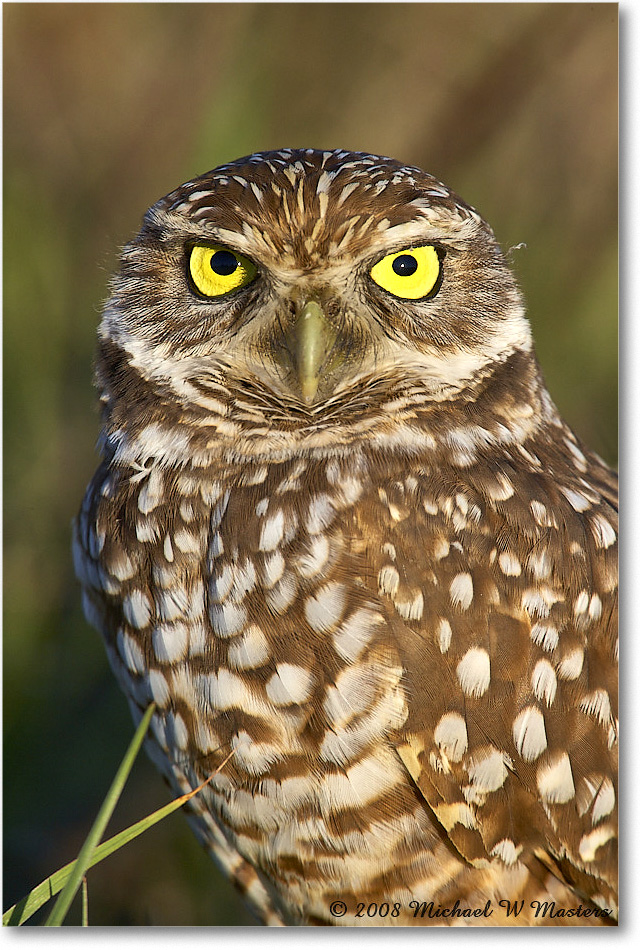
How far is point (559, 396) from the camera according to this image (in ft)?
8.54

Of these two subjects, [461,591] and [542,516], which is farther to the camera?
[542,516]

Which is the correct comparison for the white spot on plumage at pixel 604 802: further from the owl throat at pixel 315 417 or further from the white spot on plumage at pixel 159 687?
the white spot on plumage at pixel 159 687

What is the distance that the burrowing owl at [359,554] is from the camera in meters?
1.62

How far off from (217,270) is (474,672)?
92cm

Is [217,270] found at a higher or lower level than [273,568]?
higher

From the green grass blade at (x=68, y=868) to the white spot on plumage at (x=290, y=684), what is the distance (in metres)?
0.19

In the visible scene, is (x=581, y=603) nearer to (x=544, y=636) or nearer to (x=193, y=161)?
(x=544, y=636)

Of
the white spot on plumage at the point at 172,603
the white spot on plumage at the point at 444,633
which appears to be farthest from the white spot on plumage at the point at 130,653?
the white spot on plumage at the point at 444,633

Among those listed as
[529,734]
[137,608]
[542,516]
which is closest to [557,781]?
[529,734]

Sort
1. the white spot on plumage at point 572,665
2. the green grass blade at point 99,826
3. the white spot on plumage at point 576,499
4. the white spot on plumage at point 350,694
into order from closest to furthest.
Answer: the green grass blade at point 99,826
the white spot on plumage at point 350,694
the white spot on plumage at point 572,665
the white spot on plumage at point 576,499

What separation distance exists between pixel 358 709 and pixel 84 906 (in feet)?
2.76

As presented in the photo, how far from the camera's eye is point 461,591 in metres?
1.62

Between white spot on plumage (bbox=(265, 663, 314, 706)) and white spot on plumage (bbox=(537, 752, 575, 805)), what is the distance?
48cm

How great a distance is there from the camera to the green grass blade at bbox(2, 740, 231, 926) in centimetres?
162
